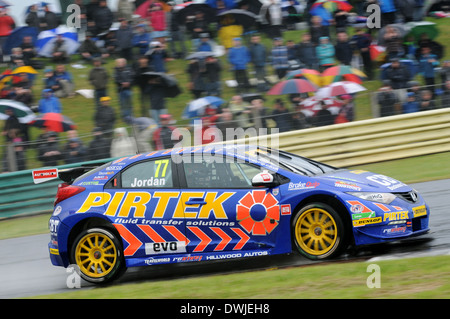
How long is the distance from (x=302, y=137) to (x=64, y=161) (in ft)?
16.2

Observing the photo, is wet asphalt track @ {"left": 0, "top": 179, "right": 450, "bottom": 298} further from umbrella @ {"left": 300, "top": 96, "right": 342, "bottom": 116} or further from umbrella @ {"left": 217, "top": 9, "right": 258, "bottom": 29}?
umbrella @ {"left": 217, "top": 9, "right": 258, "bottom": 29}

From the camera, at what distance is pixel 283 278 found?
6086 millimetres

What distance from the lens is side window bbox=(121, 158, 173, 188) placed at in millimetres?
7477

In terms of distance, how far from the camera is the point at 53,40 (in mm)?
16062

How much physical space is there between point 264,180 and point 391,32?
968 cm

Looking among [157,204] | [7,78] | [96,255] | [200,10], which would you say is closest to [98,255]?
[96,255]

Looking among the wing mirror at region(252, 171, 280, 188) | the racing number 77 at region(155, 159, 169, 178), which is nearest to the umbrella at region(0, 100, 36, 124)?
the racing number 77 at region(155, 159, 169, 178)

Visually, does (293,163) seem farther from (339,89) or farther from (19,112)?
(19,112)

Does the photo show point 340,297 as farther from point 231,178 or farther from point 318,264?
point 231,178

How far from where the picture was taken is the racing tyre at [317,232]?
6.85 m

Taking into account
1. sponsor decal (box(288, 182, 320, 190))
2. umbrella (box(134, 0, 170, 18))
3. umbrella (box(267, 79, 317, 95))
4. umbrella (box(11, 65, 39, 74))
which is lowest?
sponsor decal (box(288, 182, 320, 190))

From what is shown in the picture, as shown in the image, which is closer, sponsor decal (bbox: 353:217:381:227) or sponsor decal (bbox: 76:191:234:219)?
sponsor decal (bbox: 353:217:381:227)

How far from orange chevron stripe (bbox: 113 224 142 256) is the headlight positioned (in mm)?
2441
